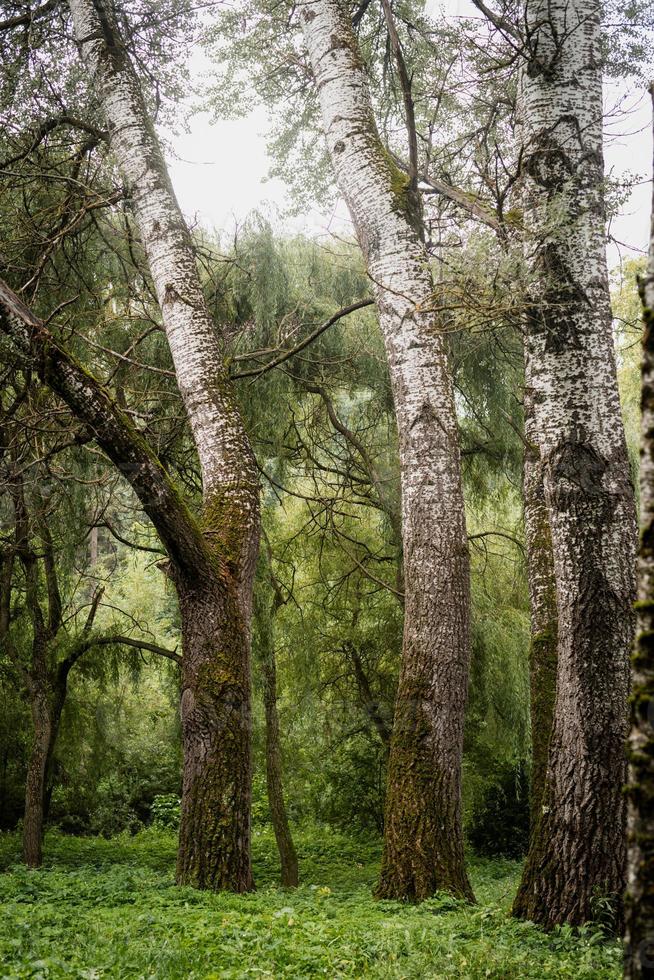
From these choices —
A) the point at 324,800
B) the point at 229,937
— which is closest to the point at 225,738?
the point at 229,937

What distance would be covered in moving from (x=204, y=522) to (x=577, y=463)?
230 centimetres

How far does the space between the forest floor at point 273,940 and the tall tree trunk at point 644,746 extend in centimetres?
160

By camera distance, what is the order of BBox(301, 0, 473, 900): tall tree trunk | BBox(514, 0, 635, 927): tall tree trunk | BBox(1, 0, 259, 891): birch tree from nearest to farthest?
BBox(514, 0, 635, 927): tall tree trunk, BBox(1, 0, 259, 891): birch tree, BBox(301, 0, 473, 900): tall tree trunk

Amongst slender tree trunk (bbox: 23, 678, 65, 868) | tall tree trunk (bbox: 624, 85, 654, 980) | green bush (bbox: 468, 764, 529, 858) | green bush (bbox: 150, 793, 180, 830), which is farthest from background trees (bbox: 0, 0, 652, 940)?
green bush (bbox: 150, 793, 180, 830)

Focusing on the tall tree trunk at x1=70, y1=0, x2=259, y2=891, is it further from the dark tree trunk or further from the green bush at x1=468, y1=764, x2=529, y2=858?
the green bush at x1=468, y1=764, x2=529, y2=858

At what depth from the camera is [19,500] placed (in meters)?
6.95

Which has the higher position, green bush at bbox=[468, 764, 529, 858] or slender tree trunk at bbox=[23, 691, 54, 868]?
slender tree trunk at bbox=[23, 691, 54, 868]

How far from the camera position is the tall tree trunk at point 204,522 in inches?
163

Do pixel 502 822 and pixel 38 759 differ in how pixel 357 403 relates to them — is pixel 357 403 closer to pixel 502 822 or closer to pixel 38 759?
pixel 38 759

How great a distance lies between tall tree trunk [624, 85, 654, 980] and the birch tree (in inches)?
118

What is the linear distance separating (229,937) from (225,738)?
1250 mm

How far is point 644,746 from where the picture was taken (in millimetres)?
1270

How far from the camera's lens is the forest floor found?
8.72ft

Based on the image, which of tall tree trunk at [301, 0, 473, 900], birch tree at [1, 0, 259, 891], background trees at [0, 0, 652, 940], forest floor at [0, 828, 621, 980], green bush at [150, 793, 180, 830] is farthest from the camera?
green bush at [150, 793, 180, 830]
